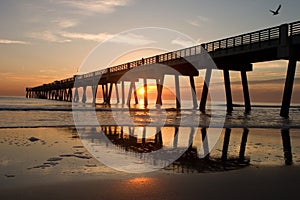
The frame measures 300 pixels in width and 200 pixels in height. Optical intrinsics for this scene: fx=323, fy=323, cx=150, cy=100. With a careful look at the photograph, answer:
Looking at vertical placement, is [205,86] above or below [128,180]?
above

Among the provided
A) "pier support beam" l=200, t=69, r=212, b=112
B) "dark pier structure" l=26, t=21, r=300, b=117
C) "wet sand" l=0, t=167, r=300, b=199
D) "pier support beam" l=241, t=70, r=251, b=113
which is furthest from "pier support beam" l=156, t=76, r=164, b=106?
"wet sand" l=0, t=167, r=300, b=199

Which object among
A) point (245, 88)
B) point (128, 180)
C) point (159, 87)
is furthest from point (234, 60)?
point (128, 180)

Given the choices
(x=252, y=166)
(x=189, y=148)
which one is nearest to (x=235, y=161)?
(x=252, y=166)

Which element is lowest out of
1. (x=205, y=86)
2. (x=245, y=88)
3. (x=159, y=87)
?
(x=245, y=88)

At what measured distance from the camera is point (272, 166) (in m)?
7.19

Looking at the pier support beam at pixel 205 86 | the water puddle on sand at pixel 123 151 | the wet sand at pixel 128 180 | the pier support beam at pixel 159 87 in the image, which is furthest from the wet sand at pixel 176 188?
the pier support beam at pixel 159 87

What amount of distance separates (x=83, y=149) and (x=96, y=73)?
2181 inches

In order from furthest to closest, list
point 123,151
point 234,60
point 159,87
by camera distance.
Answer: point 159,87 < point 234,60 < point 123,151

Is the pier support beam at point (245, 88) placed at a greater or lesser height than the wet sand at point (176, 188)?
greater

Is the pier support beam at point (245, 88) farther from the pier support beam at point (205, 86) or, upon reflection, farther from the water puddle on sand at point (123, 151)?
the water puddle on sand at point (123, 151)

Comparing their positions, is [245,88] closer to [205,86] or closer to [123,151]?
[205,86]

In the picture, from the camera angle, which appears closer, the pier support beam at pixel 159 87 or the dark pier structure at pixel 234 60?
the dark pier structure at pixel 234 60

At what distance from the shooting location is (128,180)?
5.77 meters

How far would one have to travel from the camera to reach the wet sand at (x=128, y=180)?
4863 millimetres
